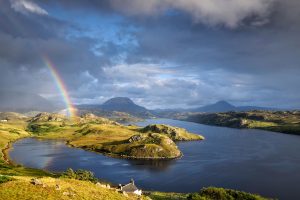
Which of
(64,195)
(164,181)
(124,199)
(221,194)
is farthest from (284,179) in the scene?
(64,195)

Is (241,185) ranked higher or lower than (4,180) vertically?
lower

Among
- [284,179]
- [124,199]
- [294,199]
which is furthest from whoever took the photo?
[284,179]

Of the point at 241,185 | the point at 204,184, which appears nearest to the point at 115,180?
the point at 204,184

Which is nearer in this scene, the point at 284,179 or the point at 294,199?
the point at 294,199

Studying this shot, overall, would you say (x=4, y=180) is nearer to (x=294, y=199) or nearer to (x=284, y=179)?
(x=294, y=199)

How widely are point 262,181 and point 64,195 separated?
15602 cm

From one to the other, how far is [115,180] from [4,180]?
131 metres

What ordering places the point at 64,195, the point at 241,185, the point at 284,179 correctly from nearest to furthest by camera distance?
1. the point at 64,195
2. the point at 241,185
3. the point at 284,179

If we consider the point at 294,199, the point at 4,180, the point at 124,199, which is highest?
the point at 4,180

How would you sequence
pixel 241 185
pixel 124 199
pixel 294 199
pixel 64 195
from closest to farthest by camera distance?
pixel 64 195 < pixel 124 199 < pixel 294 199 < pixel 241 185

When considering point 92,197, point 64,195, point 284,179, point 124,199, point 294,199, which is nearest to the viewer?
point 64,195

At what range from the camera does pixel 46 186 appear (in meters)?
56.6

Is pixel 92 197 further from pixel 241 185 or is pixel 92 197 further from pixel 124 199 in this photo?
pixel 241 185

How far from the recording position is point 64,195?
179 feet
